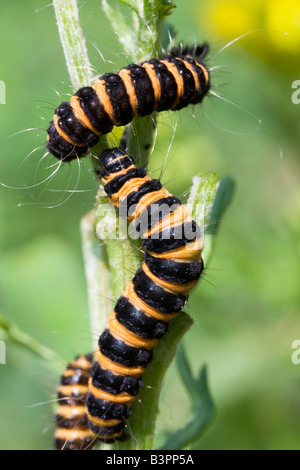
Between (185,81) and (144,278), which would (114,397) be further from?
(185,81)

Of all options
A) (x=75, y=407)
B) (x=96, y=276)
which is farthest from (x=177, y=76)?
(x=75, y=407)

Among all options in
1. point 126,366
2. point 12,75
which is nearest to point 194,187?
point 126,366

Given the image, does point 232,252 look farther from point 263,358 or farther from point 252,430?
point 252,430

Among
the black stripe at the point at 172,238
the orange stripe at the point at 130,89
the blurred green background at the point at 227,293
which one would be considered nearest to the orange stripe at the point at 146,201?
the black stripe at the point at 172,238

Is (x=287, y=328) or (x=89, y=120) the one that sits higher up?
(x=89, y=120)

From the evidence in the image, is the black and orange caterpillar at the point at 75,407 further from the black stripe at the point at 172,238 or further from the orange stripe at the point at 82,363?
the black stripe at the point at 172,238

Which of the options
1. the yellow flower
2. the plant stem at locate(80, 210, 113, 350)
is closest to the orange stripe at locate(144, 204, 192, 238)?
the plant stem at locate(80, 210, 113, 350)

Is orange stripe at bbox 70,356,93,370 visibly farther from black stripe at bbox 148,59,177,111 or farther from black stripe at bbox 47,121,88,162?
black stripe at bbox 148,59,177,111
